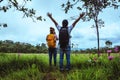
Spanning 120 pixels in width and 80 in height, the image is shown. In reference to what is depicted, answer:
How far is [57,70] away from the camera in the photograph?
69.3 ft

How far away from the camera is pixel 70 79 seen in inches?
673

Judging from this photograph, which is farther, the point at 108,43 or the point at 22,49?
the point at 22,49

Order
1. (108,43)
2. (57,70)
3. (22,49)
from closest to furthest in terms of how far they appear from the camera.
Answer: (57,70) → (108,43) → (22,49)

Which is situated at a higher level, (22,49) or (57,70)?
(22,49)

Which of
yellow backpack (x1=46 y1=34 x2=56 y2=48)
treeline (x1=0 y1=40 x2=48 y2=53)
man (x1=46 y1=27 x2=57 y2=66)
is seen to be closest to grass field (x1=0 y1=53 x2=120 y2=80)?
man (x1=46 y1=27 x2=57 y2=66)

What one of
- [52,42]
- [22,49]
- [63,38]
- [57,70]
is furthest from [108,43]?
[22,49]

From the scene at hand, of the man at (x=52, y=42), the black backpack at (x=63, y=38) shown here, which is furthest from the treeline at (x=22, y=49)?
the black backpack at (x=63, y=38)

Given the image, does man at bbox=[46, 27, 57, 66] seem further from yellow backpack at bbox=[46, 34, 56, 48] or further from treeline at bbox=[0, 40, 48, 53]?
treeline at bbox=[0, 40, 48, 53]

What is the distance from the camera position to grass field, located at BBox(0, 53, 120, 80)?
17.4 m

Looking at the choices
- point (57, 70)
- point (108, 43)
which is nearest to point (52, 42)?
point (57, 70)

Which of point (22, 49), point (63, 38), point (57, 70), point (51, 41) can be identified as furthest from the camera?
point (22, 49)

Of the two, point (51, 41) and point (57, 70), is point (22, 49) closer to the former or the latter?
point (51, 41)

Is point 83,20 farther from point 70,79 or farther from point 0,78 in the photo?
point 70,79

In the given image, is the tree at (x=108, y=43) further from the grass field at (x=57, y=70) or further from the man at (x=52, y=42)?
the man at (x=52, y=42)
